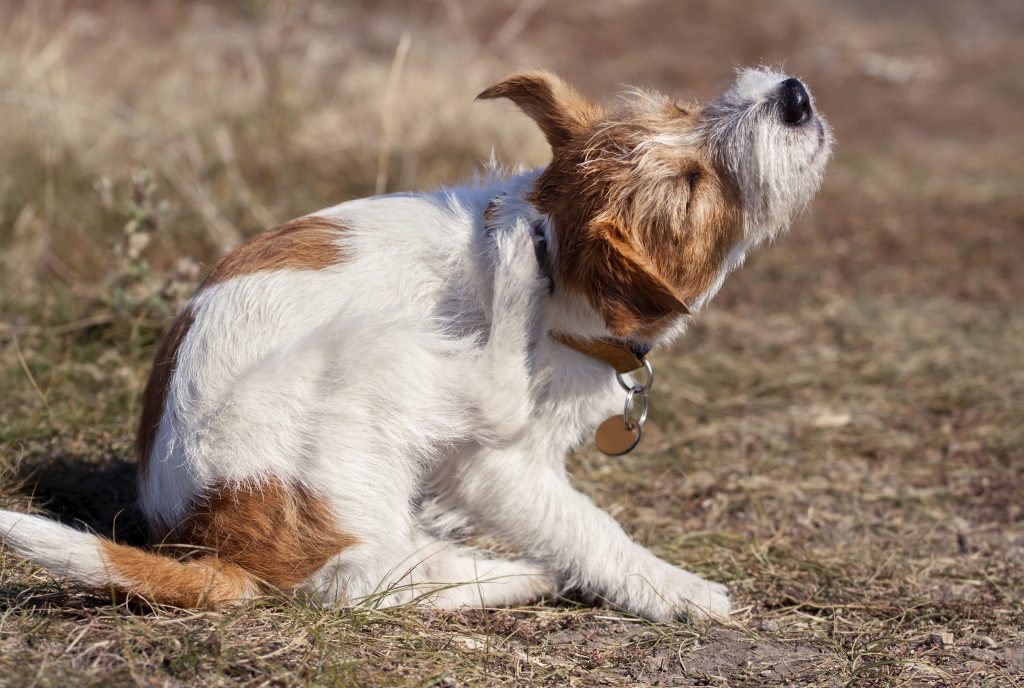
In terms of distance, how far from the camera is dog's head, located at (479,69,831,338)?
2.89m

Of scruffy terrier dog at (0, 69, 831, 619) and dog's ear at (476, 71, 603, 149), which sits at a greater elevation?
dog's ear at (476, 71, 603, 149)

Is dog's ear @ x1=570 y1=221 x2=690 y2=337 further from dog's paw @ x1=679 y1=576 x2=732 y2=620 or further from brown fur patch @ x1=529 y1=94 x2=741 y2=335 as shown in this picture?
dog's paw @ x1=679 y1=576 x2=732 y2=620

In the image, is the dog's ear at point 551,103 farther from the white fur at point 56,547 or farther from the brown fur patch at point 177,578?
the white fur at point 56,547

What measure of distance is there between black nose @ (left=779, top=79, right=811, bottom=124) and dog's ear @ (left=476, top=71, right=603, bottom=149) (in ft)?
1.85

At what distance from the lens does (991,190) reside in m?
8.16

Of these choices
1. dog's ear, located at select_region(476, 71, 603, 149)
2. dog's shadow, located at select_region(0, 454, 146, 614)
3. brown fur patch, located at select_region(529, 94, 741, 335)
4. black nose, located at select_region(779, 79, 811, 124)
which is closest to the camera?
brown fur patch, located at select_region(529, 94, 741, 335)

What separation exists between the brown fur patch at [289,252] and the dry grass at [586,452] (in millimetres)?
927

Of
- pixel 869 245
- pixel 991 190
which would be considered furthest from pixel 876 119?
pixel 869 245

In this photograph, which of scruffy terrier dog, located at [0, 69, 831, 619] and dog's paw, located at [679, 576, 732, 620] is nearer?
scruffy terrier dog, located at [0, 69, 831, 619]

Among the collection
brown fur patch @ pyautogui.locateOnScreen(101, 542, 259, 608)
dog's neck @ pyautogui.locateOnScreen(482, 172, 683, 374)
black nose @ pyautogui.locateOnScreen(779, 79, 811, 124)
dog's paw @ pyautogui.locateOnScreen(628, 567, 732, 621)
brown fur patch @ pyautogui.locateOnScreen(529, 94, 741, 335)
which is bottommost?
brown fur patch @ pyautogui.locateOnScreen(101, 542, 259, 608)

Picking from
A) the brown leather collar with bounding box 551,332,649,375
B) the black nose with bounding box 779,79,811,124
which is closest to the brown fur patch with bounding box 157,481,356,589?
the brown leather collar with bounding box 551,332,649,375

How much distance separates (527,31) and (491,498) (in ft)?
40.5

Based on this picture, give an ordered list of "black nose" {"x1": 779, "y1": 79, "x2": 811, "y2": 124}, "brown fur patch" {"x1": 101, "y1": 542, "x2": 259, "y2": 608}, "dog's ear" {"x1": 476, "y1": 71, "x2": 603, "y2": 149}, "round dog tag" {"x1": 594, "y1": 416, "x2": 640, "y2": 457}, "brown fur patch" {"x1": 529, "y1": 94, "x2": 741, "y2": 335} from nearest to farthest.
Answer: "brown fur patch" {"x1": 101, "y1": 542, "x2": 259, "y2": 608} < "brown fur patch" {"x1": 529, "y1": 94, "x2": 741, "y2": 335} < "black nose" {"x1": 779, "y1": 79, "x2": 811, "y2": 124} < "dog's ear" {"x1": 476, "y1": 71, "x2": 603, "y2": 149} < "round dog tag" {"x1": 594, "y1": 416, "x2": 640, "y2": 457}

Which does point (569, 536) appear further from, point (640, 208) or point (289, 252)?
point (289, 252)
